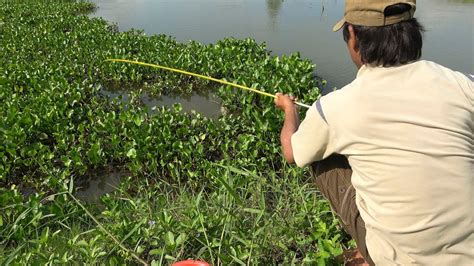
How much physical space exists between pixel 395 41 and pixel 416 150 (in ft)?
1.41

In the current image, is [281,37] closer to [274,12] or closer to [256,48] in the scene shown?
[256,48]

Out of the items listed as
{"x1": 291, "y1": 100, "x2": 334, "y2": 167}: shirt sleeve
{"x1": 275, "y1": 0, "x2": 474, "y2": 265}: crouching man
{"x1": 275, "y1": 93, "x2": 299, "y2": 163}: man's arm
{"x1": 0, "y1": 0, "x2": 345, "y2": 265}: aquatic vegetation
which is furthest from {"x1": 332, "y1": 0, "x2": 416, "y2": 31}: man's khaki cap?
{"x1": 0, "y1": 0, "x2": 345, "y2": 265}: aquatic vegetation

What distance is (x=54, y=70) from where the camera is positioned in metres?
6.00

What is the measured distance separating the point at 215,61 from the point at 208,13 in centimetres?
661

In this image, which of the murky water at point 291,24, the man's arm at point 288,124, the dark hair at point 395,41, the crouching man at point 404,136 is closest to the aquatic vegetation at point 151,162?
the man's arm at point 288,124

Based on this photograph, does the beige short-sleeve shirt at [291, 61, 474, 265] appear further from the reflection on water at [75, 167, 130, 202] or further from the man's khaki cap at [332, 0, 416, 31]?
the reflection on water at [75, 167, 130, 202]

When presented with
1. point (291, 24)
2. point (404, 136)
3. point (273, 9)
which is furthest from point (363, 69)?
point (273, 9)

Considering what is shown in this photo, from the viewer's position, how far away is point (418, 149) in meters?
1.46

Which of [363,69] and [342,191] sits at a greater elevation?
[363,69]

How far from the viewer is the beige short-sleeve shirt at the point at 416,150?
146 centimetres

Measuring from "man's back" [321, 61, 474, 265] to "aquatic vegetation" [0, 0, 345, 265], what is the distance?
65 centimetres

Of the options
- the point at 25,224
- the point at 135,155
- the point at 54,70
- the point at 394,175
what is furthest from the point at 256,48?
the point at 394,175

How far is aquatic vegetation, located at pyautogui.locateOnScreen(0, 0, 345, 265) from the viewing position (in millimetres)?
2336

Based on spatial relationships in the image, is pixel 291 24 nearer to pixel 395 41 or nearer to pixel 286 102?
pixel 286 102
